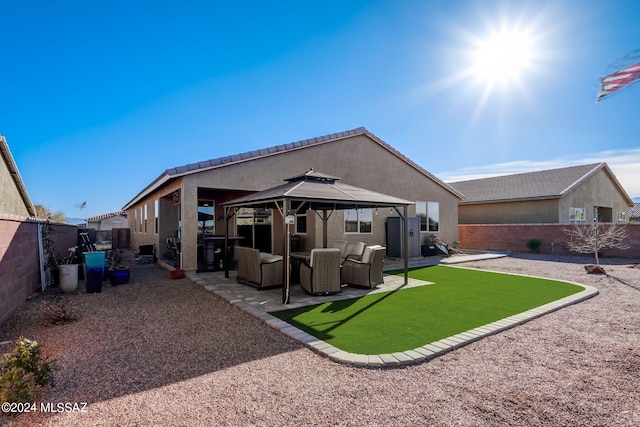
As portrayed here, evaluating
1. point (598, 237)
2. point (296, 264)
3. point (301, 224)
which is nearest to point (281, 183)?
point (301, 224)

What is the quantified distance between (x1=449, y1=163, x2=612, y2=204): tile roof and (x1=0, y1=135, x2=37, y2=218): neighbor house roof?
25.4 meters

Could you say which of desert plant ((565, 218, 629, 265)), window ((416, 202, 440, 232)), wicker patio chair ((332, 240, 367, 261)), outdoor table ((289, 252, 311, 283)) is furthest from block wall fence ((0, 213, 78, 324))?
desert plant ((565, 218, 629, 265))

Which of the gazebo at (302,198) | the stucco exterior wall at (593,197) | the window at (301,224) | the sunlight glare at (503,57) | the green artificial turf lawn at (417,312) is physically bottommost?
the green artificial turf lawn at (417,312)

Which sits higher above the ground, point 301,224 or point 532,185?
point 532,185

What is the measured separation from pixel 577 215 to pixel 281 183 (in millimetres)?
19919

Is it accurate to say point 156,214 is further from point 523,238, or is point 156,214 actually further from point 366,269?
point 523,238

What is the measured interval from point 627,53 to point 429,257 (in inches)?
370

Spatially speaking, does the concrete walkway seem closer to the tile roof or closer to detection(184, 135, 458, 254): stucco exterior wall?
detection(184, 135, 458, 254): stucco exterior wall

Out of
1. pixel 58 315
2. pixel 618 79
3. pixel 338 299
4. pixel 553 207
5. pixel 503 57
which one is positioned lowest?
pixel 338 299

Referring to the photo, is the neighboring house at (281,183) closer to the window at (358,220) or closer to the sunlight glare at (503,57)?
the window at (358,220)

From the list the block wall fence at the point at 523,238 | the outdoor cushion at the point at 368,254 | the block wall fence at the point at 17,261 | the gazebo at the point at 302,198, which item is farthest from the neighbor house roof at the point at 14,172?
the block wall fence at the point at 523,238

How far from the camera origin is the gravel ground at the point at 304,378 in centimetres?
273

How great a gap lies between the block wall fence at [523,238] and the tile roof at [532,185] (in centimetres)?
304

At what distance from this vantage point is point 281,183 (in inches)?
452
